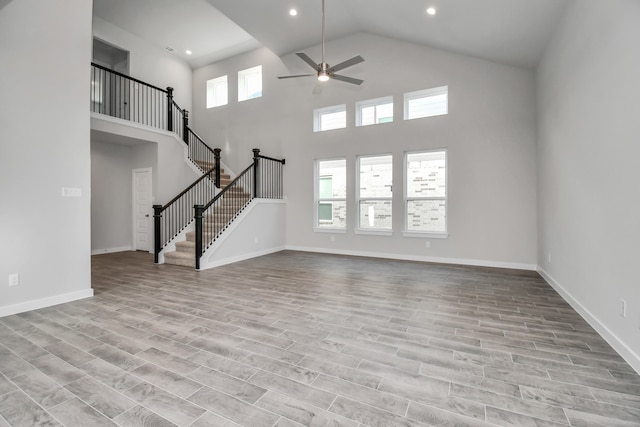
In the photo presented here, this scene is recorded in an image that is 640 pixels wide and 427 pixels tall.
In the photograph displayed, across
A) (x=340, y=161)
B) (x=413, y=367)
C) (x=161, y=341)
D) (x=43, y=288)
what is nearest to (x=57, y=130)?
(x=43, y=288)

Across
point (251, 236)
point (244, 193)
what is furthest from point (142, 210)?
point (251, 236)

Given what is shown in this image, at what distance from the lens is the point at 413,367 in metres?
2.21

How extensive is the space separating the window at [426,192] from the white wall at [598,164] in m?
2.04

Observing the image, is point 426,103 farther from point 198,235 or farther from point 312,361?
point 312,361

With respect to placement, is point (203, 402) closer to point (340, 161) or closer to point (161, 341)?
point (161, 341)

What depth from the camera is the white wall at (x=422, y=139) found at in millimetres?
5551

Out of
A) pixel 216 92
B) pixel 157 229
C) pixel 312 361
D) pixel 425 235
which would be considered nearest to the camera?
pixel 312 361

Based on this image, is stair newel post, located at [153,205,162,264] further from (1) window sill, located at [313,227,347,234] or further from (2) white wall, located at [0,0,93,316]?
(1) window sill, located at [313,227,347,234]

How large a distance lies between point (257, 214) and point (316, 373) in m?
5.12

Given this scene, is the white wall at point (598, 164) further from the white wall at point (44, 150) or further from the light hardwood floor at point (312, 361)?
the white wall at point (44, 150)

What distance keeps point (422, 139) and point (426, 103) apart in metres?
0.79

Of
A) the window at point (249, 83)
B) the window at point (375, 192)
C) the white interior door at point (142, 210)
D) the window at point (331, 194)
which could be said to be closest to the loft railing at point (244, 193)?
the window at point (331, 194)

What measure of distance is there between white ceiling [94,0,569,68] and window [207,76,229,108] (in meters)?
0.64

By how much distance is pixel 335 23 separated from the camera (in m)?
6.61
